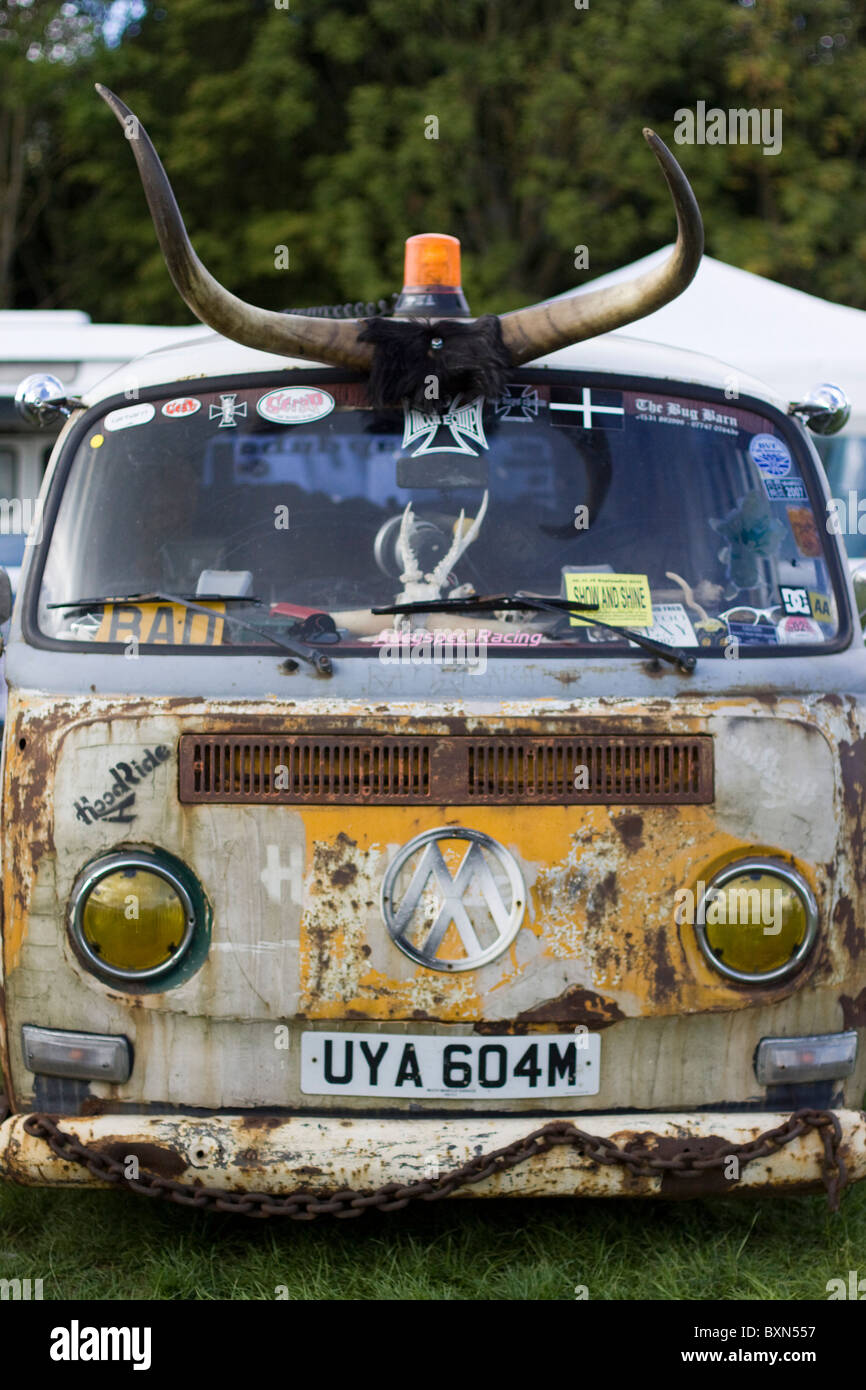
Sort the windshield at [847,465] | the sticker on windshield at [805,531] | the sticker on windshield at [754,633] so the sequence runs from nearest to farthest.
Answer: the sticker on windshield at [754,633], the sticker on windshield at [805,531], the windshield at [847,465]

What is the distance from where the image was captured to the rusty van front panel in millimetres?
3092

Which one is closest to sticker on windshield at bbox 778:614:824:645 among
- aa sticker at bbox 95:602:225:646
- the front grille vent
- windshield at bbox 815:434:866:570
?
the front grille vent

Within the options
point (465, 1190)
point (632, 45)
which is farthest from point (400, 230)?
point (465, 1190)

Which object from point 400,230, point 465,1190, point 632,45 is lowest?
point 465,1190

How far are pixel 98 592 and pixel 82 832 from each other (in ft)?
2.29

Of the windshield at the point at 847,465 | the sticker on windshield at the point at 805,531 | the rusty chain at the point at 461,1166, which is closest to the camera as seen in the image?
the rusty chain at the point at 461,1166

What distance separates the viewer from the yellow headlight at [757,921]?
123 inches

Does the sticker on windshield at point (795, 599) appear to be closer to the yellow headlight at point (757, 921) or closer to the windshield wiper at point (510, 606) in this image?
the windshield wiper at point (510, 606)

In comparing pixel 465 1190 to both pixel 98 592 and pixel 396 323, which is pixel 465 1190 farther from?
pixel 396 323

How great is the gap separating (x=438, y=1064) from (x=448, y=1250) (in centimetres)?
58

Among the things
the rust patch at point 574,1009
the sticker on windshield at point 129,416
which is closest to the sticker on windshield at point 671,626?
the rust patch at point 574,1009

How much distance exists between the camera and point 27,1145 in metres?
3.13

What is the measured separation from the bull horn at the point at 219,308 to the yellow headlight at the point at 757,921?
1.49 meters

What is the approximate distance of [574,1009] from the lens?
123 inches
